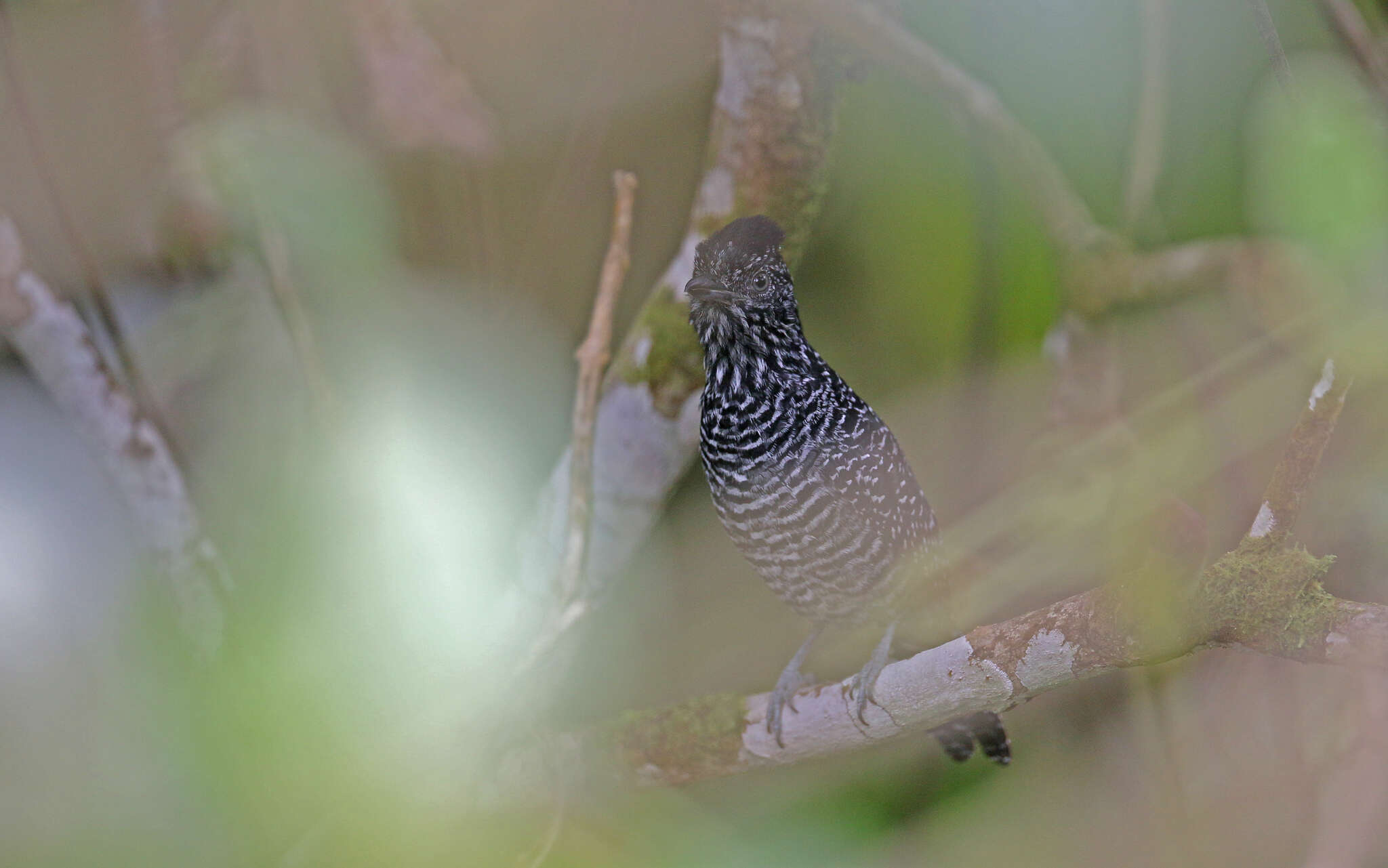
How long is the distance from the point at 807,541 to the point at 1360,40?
84 cm

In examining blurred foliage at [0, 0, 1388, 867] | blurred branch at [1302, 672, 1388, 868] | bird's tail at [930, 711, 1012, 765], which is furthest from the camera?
blurred foliage at [0, 0, 1388, 867]

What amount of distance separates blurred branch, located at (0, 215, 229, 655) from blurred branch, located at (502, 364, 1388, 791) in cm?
81

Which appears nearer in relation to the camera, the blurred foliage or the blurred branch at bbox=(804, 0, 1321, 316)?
the blurred foliage

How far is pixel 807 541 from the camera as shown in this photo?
101 cm

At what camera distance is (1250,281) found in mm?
1138

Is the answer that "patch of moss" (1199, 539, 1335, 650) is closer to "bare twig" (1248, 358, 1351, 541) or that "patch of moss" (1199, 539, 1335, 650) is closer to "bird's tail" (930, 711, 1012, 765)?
"bare twig" (1248, 358, 1351, 541)

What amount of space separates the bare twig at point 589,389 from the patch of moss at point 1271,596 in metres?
0.66

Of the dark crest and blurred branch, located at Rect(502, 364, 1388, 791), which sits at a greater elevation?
the dark crest

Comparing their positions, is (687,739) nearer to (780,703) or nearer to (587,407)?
(780,703)

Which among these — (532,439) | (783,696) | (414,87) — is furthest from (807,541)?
(414,87)

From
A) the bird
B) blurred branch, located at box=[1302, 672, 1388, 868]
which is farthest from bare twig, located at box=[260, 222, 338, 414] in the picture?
blurred branch, located at box=[1302, 672, 1388, 868]

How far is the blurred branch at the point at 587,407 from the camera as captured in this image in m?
1.08

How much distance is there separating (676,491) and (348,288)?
548 mm

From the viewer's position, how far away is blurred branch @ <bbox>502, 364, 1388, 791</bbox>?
0.67 metres
